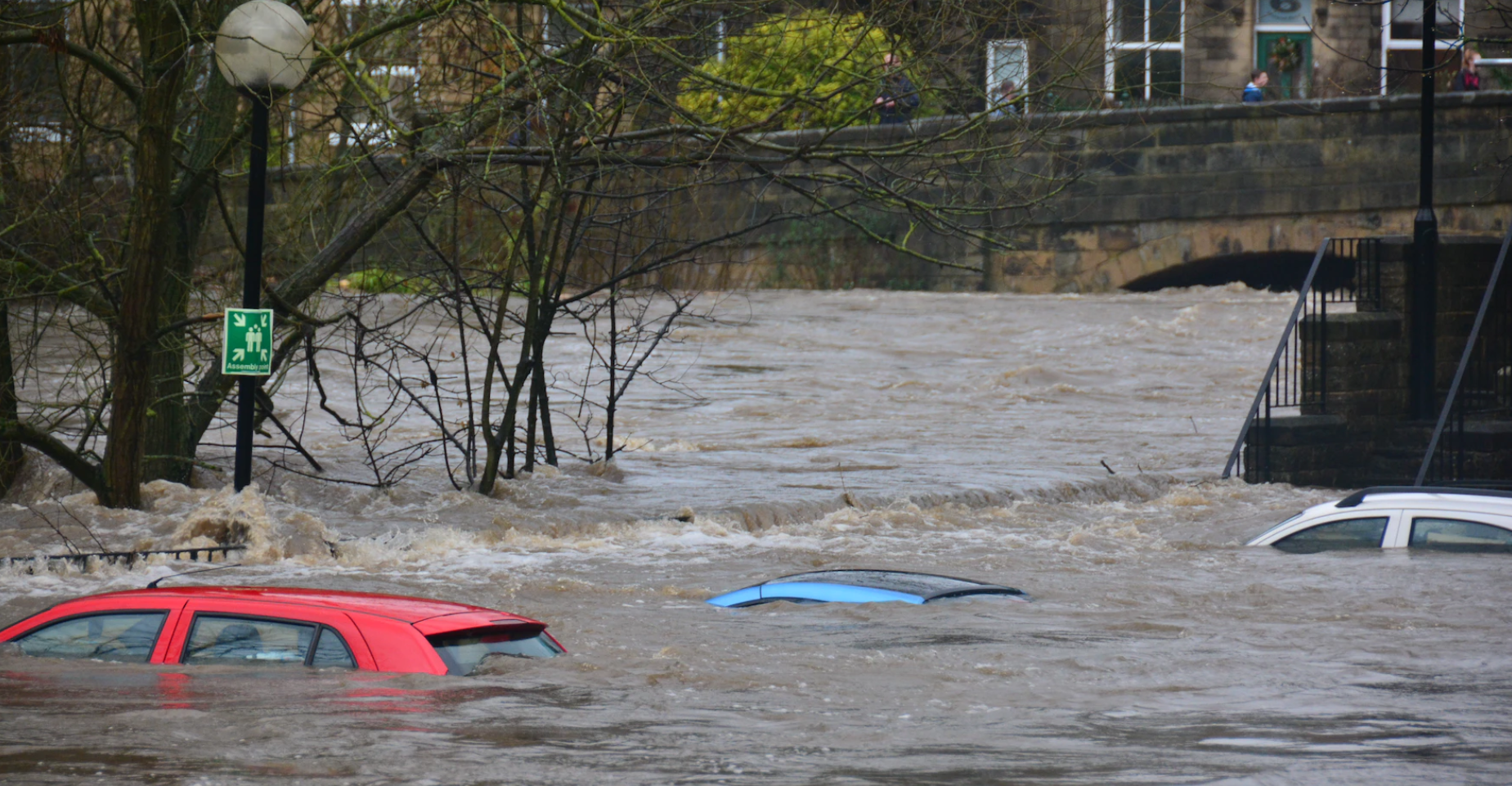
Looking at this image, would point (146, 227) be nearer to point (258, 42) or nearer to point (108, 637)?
point (258, 42)

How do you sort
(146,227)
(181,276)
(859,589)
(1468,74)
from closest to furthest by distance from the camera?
(859,589) → (146,227) → (181,276) → (1468,74)

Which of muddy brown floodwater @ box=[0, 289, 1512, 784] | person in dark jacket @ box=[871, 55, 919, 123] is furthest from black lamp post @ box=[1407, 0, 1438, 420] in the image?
person in dark jacket @ box=[871, 55, 919, 123]

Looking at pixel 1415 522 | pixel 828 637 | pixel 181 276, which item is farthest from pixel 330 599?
pixel 181 276

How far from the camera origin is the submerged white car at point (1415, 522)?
9734 millimetres

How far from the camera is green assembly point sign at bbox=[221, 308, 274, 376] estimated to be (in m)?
10.9

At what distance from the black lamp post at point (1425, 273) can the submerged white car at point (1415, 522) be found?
24.2 ft

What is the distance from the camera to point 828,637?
8672 millimetres

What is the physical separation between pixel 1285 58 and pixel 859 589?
28.2m

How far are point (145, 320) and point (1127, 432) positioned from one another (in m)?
12.8

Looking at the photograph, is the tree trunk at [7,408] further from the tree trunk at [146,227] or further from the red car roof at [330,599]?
the red car roof at [330,599]

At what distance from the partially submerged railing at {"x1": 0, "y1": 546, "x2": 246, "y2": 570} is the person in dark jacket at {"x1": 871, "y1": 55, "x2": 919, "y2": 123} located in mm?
5533

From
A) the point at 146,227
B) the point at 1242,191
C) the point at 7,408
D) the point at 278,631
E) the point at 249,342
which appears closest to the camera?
the point at 278,631

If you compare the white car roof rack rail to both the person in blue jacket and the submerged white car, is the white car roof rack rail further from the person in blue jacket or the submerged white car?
the person in blue jacket

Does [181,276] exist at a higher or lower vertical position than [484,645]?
higher
